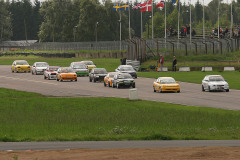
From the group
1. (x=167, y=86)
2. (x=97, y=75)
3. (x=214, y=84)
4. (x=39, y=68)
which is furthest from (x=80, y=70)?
(x=214, y=84)

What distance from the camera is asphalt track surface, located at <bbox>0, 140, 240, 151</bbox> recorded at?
17641mm

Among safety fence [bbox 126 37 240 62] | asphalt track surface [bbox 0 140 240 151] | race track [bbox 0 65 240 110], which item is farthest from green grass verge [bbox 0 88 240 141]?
safety fence [bbox 126 37 240 62]

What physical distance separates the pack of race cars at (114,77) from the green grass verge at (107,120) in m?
7.66

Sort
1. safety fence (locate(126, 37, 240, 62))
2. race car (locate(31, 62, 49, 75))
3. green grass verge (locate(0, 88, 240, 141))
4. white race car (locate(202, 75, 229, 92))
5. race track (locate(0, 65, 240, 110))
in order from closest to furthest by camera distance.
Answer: green grass verge (locate(0, 88, 240, 141)) < race track (locate(0, 65, 240, 110)) < white race car (locate(202, 75, 229, 92)) < race car (locate(31, 62, 49, 75)) < safety fence (locate(126, 37, 240, 62))

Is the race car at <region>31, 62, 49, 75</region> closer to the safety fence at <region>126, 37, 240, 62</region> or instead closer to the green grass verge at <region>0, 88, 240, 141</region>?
the safety fence at <region>126, 37, 240, 62</region>

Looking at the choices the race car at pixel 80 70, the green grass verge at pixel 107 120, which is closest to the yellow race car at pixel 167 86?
the green grass verge at pixel 107 120

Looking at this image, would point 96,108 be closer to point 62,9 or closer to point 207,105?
point 207,105

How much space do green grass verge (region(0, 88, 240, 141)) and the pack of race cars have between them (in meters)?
7.66

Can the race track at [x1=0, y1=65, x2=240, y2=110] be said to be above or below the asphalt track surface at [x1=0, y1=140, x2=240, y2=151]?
below

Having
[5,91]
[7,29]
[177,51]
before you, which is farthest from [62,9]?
[5,91]

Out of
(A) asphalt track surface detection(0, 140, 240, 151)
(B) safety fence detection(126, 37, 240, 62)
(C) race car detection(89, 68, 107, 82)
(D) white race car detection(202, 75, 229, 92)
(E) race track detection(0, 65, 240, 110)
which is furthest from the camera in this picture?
(B) safety fence detection(126, 37, 240, 62)

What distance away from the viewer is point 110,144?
18.4 m

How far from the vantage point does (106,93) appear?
40.6 meters

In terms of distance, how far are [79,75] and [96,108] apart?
29.9 metres
